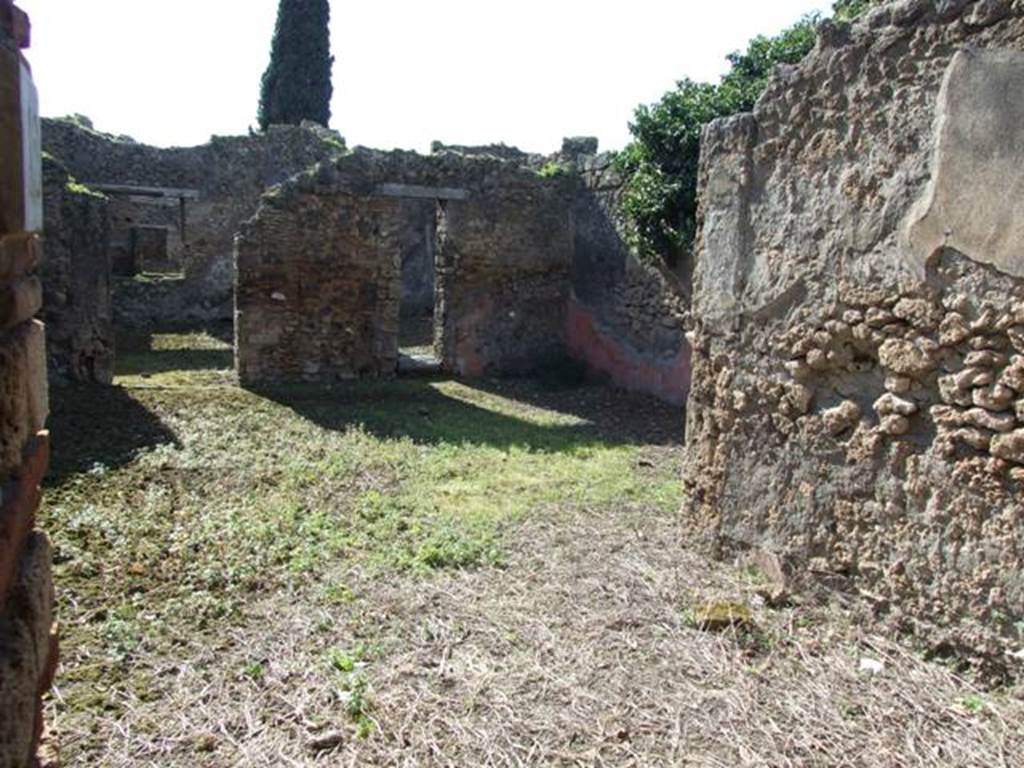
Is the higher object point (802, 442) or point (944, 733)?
point (802, 442)

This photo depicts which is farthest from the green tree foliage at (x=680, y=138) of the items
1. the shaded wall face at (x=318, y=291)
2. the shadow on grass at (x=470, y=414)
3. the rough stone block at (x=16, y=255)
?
the rough stone block at (x=16, y=255)

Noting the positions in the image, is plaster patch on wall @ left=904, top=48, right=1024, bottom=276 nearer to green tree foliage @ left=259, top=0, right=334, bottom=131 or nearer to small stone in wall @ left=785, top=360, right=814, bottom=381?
small stone in wall @ left=785, top=360, right=814, bottom=381

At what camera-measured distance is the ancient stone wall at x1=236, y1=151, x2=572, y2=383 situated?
9.84m

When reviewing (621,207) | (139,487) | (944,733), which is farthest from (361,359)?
(944,733)

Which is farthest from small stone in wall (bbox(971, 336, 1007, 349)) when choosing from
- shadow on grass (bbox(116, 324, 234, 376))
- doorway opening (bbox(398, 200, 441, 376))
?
doorway opening (bbox(398, 200, 441, 376))

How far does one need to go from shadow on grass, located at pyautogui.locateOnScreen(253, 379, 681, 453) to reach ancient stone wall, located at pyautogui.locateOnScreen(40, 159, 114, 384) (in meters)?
1.78

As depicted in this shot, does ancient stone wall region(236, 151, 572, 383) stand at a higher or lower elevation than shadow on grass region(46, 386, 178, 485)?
higher

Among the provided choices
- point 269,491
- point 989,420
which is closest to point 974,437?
point 989,420

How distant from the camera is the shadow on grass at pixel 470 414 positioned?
310 inches

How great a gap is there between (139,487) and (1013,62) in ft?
17.7

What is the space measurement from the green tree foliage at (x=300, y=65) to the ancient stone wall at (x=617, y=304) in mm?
12740

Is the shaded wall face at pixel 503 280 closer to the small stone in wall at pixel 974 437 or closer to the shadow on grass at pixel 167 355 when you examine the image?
the shadow on grass at pixel 167 355

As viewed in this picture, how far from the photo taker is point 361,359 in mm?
10422

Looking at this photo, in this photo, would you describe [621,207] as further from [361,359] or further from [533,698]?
[533,698]
